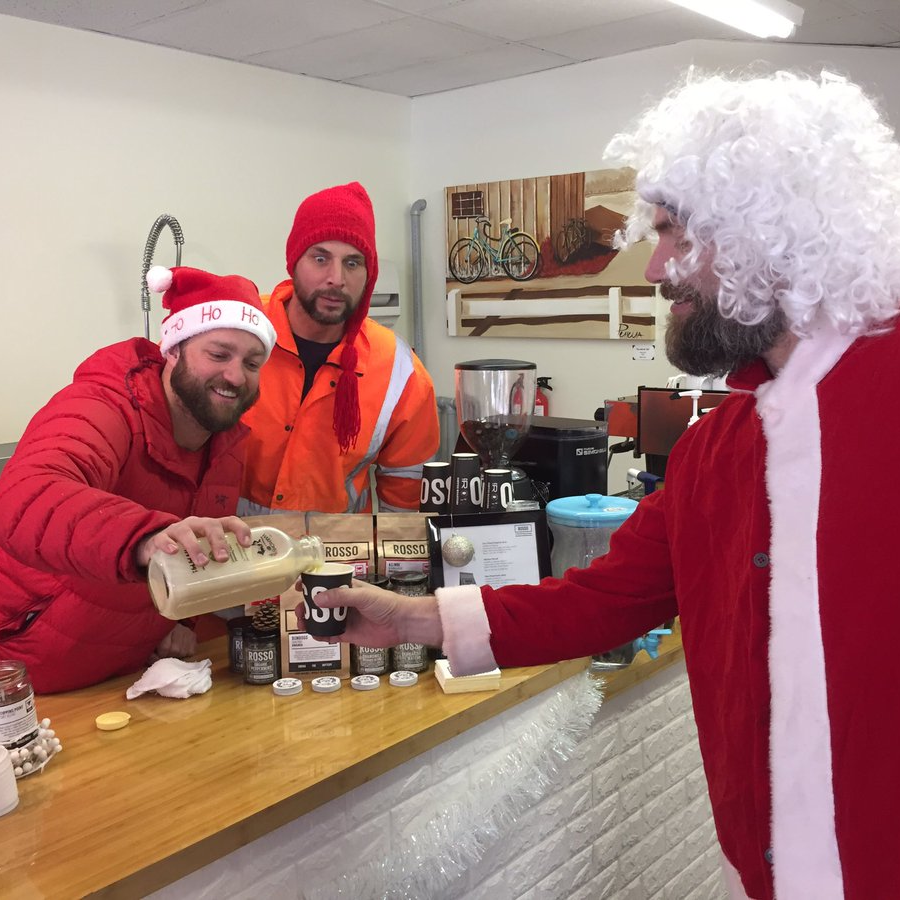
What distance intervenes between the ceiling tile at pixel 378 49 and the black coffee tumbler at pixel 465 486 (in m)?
2.72

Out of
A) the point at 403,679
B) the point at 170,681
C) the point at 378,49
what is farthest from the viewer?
the point at 378,49

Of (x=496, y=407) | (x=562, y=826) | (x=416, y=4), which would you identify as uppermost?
(x=416, y=4)

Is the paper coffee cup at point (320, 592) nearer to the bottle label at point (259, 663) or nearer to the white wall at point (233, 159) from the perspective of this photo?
the bottle label at point (259, 663)

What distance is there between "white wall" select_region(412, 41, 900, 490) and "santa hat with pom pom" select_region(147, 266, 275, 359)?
309cm

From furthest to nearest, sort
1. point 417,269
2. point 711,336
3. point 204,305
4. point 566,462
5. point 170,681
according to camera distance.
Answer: point 417,269, point 566,462, point 204,305, point 170,681, point 711,336

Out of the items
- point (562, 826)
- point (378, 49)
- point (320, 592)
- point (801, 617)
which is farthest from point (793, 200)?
point (378, 49)

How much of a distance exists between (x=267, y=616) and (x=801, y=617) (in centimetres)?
110

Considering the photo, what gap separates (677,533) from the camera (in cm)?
144

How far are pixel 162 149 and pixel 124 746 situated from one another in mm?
3578

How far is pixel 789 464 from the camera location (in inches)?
48.8

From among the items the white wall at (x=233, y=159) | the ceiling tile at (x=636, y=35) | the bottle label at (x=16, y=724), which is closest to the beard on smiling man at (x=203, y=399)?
the bottle label at (x=16, y=724)

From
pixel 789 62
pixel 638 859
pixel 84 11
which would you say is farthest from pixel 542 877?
pixel 789 62

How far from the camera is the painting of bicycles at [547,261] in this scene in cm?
495

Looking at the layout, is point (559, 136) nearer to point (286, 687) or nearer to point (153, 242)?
point (153, 242)
